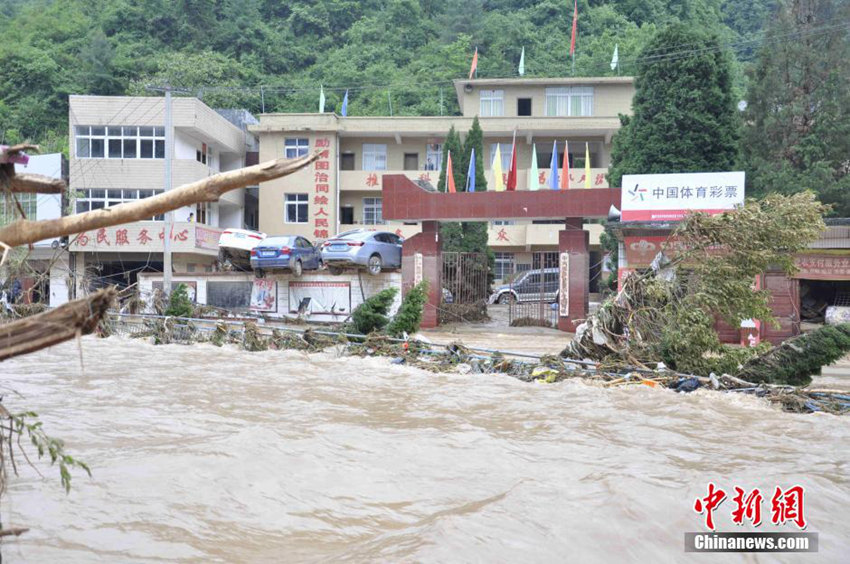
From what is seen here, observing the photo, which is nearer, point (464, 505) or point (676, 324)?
point (464, 505)

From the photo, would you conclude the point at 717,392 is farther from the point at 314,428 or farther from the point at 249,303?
the point at 249,303

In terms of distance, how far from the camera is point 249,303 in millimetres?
26000

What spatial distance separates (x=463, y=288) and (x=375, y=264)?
9.37 feet

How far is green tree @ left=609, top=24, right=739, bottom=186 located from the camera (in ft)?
89.5

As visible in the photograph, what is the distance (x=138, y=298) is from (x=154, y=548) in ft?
60.7

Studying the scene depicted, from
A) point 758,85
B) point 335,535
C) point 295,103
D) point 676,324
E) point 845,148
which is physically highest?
point 295,103

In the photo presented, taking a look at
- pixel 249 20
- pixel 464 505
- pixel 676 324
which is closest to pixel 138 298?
pixel 676 324

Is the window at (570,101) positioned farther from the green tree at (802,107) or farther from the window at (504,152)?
the green tree at (802,107)

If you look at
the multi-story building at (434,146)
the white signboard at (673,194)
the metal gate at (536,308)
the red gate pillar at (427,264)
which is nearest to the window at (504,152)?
the multi-story building at (434,146)

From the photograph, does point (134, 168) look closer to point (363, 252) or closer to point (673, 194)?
point (363, 252)

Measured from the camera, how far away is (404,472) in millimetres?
7219

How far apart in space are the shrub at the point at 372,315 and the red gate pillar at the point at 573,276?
21.9 feet

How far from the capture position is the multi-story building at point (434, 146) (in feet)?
122

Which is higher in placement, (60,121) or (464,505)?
(60,121)
